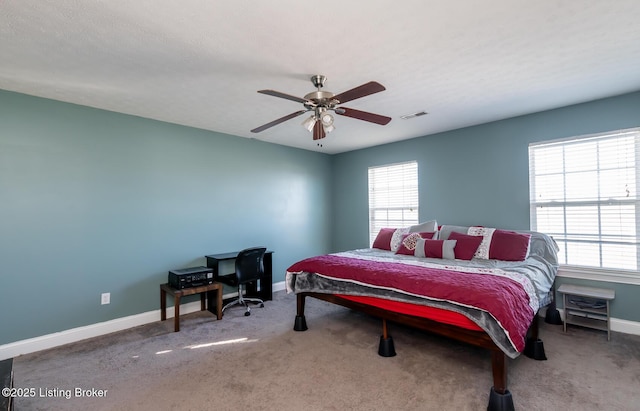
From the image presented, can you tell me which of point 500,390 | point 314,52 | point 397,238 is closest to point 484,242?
point 397,238

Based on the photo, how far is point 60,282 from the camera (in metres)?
3.11

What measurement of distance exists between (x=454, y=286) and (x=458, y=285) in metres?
0.03

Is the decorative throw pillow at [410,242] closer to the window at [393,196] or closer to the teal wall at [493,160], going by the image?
the teal wall at [493,160]

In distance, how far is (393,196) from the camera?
5277 millimetres

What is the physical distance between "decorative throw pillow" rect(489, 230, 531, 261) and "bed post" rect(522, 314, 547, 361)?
2.94ft

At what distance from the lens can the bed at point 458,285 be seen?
6.61 ft

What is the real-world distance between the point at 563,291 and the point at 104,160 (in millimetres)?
5294

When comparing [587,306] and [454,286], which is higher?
[454,286]

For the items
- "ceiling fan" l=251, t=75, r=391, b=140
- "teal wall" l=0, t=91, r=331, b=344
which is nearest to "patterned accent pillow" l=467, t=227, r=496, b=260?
"ceiling fan" l=251, t=75, r=391, b=140

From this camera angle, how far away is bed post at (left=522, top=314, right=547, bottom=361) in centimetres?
260

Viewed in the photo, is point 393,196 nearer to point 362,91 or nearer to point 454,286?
point 454,286

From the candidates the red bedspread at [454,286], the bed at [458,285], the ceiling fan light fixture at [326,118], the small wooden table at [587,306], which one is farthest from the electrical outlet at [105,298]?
the small wooden table at [587,306]

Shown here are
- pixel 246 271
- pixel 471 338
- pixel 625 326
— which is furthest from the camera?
pixel 246 271

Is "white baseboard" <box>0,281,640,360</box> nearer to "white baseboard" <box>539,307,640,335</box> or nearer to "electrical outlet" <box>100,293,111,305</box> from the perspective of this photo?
"white baseboard" <box>539,307,640,335</box>
